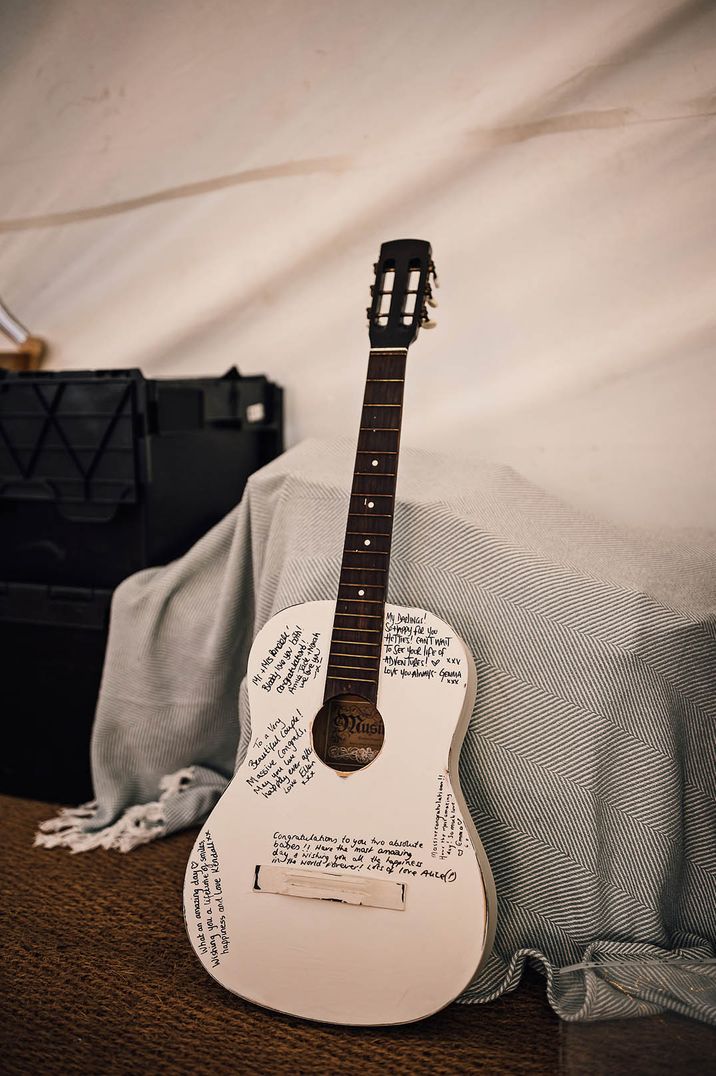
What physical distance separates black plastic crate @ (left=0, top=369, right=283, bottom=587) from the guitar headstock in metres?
0.40

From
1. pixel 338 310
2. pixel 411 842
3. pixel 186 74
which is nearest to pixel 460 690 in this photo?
pixel 411 842

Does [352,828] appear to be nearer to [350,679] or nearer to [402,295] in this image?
[350,679]

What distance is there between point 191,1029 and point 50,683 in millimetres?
684

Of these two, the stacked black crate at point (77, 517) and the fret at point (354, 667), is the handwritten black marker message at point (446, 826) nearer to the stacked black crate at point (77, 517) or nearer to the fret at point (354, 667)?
the fret at point (354, 667)

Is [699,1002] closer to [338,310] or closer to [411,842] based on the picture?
[411,842]

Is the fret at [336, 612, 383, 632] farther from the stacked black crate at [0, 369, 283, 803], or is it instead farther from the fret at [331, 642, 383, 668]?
the stacked black crate at [0, 369, 283, 803]

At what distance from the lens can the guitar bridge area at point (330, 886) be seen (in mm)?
832

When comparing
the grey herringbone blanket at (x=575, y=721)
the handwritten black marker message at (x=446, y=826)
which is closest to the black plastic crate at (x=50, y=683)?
the grey herringbone blanket at (x=575, y=721)

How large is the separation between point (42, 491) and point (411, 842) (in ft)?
2.76

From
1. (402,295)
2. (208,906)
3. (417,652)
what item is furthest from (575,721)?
(402,295)

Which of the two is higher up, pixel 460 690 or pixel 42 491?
pixel 42 491

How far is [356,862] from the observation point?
2.80 feet

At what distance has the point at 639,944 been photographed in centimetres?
92

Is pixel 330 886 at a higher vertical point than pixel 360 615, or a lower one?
lower
